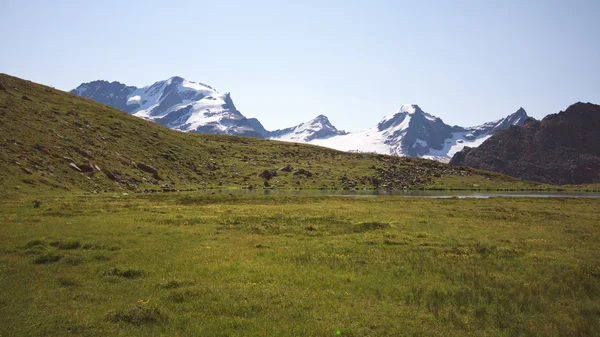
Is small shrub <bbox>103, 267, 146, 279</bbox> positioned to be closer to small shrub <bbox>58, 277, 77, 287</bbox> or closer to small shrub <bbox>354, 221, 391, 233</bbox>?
small shrub <bbox>58, 277, 77, 287</bbox>

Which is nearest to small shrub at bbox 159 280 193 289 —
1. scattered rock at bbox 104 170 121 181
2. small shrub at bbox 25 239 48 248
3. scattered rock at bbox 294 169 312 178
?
small shrub at bbox 25 239 48 248

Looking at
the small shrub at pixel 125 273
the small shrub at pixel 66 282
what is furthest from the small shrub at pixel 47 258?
the small shrub at pixel 125 273

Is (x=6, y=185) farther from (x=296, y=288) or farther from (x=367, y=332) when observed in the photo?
(x=367, y=332)

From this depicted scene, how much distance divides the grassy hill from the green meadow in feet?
114

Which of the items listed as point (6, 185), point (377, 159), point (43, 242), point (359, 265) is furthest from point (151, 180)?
point (377, 159)

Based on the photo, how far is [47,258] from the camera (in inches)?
934

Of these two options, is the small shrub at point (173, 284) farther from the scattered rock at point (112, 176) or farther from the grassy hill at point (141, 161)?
the scattered rock at point (112, 176)

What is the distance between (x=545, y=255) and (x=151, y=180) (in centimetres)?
8241

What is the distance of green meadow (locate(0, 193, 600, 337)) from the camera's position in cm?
1563

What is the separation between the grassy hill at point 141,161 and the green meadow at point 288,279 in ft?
114

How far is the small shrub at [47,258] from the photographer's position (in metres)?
23.3

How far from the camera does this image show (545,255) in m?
28.2

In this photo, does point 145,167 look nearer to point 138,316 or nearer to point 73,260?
point 73,260

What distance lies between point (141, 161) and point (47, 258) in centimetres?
7838
